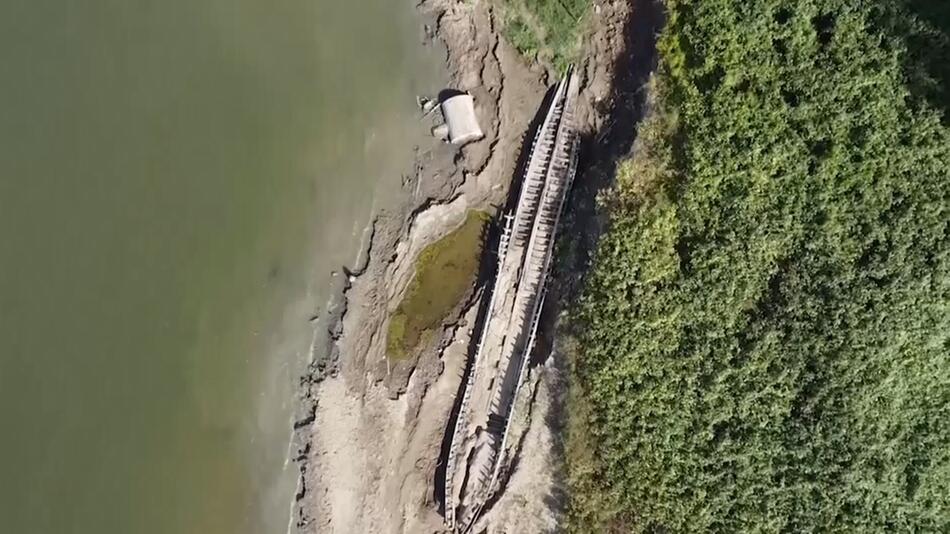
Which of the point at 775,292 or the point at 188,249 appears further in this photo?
the point at 188,249

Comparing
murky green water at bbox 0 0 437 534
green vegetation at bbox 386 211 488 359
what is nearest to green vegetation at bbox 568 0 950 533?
green vegetation at bbox 386 211 488 359

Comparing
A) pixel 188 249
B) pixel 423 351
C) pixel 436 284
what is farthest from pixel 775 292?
pixel 188 249

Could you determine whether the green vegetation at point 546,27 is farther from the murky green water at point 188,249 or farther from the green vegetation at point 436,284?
the green vegetation at point 436,284

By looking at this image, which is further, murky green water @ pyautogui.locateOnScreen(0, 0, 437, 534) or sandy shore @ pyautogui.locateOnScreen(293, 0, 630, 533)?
murky green water @ pyautogui.locateOnScreen(0, 0, 437, 534)

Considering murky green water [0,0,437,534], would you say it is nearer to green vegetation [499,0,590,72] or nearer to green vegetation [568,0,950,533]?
green vegetation [499,0,590,72]

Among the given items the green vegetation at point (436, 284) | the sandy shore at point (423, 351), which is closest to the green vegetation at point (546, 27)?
the sandy shore at point (423, 351)

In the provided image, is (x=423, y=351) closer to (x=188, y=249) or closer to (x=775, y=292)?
(x=188, y=249)
